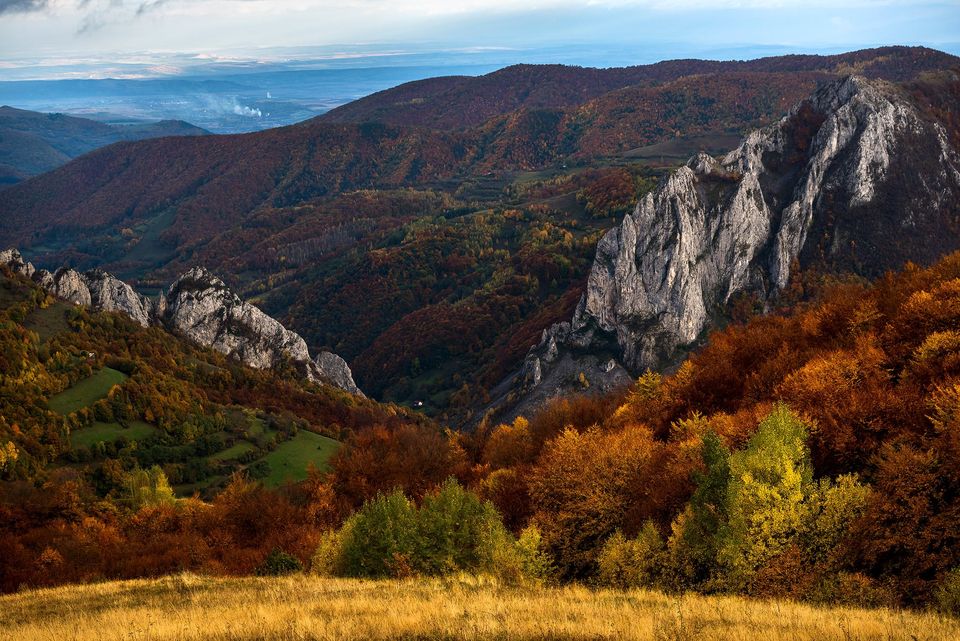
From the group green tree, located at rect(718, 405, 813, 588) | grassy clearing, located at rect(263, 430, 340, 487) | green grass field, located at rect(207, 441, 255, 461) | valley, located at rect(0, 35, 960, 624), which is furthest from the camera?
grassy clearing, located at rect(263, 430, 340, 487)

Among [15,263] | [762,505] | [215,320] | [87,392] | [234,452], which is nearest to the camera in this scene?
[762,505]

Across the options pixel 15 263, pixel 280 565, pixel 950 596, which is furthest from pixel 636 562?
pixel 15 263

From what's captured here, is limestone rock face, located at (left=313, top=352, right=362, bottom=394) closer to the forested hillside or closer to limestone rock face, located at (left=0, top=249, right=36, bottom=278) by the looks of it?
limestone rock face, located at (left=0, top=249, right=36, bottom=278)

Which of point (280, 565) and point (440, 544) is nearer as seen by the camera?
point (440, 544)

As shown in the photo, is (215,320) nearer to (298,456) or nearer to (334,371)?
(334,371)

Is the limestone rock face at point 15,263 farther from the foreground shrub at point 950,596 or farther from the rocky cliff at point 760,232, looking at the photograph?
the foreground shrub at point 950,596

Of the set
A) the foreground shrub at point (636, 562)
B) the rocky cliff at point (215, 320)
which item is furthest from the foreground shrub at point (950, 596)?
the rocky cliff at point (215, 320)

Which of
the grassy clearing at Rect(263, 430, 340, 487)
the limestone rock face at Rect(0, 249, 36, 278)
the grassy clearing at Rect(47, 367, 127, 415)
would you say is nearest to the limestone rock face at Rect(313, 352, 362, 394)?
the grassy clearing at Rect(263, 430, 340, 487)
